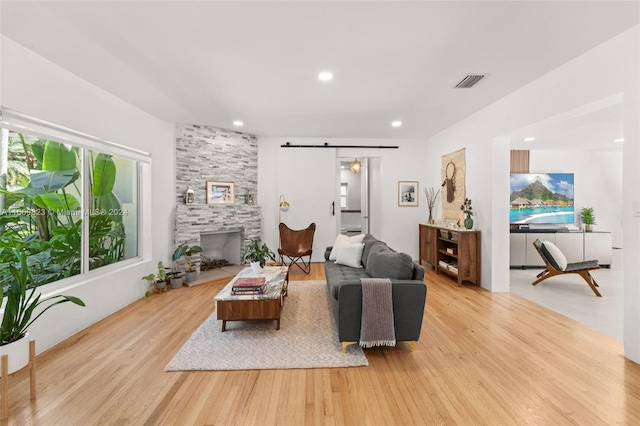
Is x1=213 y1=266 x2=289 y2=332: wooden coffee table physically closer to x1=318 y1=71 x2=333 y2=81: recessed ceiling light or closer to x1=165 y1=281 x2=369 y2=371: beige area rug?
x1=165 y1=281 x2=369 y2=371: beige area rug

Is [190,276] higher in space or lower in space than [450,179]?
lower

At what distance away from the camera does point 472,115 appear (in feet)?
15.6

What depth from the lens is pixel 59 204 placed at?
299cm

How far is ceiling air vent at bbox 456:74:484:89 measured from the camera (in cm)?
322

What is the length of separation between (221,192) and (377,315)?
427cm

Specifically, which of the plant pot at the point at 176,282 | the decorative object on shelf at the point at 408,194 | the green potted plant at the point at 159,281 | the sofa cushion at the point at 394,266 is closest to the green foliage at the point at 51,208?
the green potted plant at the point at 159,281

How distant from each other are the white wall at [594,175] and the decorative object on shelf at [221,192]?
21.4 ft

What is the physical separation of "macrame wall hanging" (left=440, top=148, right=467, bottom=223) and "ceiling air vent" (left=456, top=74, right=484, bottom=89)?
177cm

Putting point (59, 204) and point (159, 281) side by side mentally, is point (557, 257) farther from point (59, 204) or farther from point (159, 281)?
point (59, 204)

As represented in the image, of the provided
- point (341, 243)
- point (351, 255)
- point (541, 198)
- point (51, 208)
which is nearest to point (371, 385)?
point (351, 255)

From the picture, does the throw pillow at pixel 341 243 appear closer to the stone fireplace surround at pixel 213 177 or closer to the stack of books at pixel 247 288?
the stack of books at pixel 247 288

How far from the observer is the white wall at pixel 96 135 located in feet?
8.23

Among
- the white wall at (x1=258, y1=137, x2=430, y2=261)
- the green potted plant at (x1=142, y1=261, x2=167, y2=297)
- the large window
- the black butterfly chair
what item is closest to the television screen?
the white wall at (x1=258, y1=137, x2=430, y2=261)

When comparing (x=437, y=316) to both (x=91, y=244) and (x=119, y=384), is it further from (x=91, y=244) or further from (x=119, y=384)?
(x=91, y=244)
